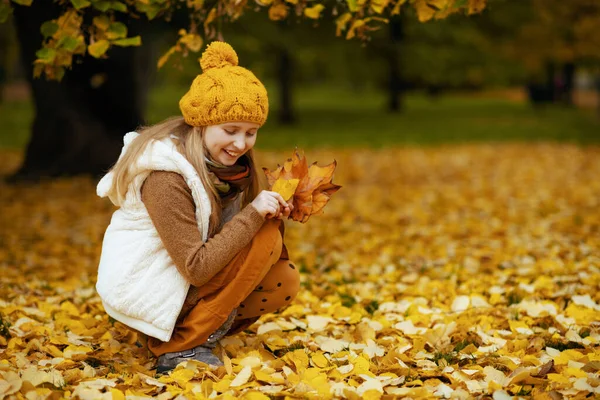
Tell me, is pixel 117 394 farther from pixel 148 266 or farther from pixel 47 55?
pixel 47 55

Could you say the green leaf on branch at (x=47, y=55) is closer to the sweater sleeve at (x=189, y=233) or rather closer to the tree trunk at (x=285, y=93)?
the sweater sleeve at (x=189, y=233)

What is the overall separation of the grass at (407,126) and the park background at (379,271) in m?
0.93

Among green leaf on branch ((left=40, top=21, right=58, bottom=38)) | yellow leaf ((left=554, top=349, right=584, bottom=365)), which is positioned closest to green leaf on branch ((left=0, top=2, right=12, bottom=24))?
green leaf on branch ((left=40, top=21, right=58, bottom=38))

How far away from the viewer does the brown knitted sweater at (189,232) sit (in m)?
2.58

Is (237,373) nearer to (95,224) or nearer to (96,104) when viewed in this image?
(95,224)

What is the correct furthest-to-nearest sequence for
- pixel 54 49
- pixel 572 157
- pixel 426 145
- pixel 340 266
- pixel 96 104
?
pixel 426 145
pixel 572 157
pixel 96 104
pixel 340 266
pixel 54 49

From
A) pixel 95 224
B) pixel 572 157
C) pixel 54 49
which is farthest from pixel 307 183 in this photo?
pixel 572 157

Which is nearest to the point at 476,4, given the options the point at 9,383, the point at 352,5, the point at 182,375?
the point at 352,5

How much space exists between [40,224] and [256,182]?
398cm

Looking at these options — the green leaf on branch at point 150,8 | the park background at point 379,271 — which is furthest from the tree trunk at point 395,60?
the green leaf on branch at point 150,8

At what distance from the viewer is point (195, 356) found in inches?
109

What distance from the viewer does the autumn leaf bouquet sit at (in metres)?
2.71

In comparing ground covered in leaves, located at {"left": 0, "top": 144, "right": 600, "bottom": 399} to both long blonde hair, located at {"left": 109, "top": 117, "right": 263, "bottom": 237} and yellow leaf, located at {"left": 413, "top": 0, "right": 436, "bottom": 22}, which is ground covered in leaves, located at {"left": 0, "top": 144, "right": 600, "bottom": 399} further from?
yellow leaf, located at {"left": 413, "top": 0, "right": 436, "bottom": 22}

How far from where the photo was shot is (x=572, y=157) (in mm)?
11094
